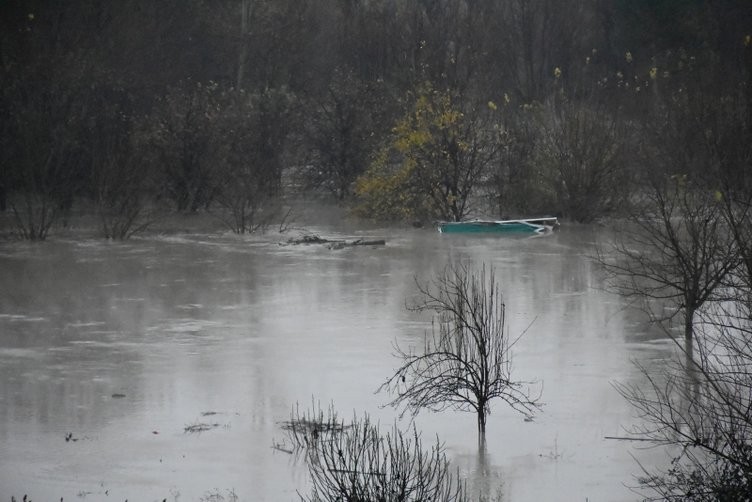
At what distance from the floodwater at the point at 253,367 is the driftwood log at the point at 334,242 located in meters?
1.70

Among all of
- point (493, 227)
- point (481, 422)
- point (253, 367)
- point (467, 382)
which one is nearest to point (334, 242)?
point (493, 227)

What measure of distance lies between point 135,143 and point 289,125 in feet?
24.0

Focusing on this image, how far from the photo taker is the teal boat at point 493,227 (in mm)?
30078

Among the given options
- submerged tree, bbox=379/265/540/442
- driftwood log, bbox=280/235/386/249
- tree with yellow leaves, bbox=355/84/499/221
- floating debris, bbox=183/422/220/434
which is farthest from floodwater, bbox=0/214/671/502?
tree with yellow leaves, bbox=355/84/499/221

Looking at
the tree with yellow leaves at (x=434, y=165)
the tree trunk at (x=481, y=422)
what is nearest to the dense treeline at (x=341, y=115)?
the tree with yellow leaves at (x=434, y=165)

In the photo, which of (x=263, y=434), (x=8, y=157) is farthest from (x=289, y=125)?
(x=263, y=434)

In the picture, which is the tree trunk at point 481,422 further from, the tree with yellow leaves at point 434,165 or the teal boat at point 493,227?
the tree with yellow leaves at point 434,165

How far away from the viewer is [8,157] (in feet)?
109

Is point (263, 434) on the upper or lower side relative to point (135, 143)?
lower

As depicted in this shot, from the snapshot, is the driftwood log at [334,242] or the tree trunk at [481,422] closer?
the tree trunk at [481,422]

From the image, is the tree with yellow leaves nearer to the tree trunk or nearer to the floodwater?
the floodwater

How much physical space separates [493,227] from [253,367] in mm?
16498

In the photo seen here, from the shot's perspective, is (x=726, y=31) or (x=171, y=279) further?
(x=726, y=31)

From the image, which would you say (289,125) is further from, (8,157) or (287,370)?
(287,370)
